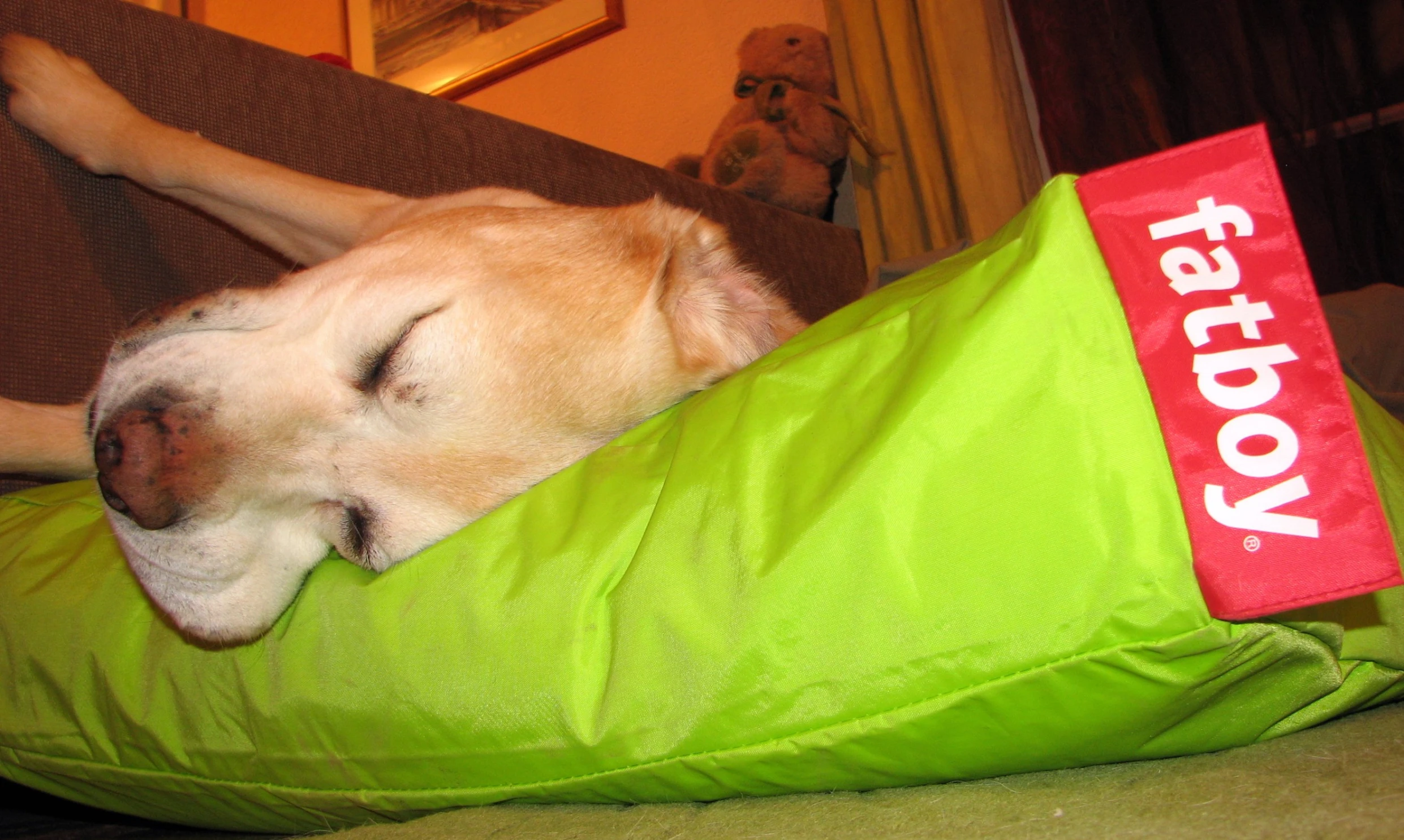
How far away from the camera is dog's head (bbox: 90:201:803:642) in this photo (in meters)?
1.00

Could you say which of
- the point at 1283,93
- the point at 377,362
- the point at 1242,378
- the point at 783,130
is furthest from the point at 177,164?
the point at 1283,93

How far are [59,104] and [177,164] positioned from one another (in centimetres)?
19

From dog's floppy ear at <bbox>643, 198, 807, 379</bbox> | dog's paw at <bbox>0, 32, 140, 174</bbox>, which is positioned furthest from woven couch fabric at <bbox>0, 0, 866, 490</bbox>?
dog's floppy ear at <bbox>643, 198, 807, 379</bbox>

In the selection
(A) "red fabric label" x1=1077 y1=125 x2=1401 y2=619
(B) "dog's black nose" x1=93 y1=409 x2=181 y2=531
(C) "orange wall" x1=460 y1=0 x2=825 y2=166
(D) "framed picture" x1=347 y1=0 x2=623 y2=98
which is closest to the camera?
(A) "red fabric label" x1=1077 y1=125 x2=1401 y2=619

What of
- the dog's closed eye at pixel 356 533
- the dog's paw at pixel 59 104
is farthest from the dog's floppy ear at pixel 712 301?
the dog's paw at pixel 59 104

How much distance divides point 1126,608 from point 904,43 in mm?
3595

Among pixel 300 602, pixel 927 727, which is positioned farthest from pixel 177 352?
pixel 927 727

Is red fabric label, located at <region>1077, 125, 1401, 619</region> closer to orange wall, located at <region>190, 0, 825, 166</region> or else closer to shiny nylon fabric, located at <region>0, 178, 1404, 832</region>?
shiny nylon fabric, located at <region>0, 178, 1404, 832</region>

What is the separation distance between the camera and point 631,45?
4434mm

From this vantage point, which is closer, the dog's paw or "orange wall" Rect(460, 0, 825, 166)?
the dog's paw

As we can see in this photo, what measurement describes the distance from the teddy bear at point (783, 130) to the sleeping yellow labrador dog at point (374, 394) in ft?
7.22

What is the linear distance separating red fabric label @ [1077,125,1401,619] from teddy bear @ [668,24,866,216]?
2871 millimetres

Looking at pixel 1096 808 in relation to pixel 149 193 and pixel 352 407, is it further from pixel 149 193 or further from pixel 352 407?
pixel 149 193

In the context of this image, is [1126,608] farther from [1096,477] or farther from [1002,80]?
[1002,80]
